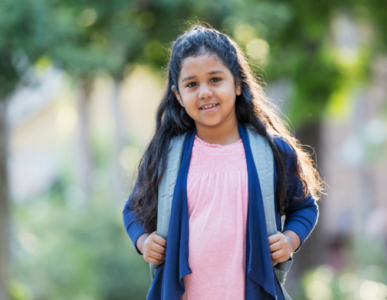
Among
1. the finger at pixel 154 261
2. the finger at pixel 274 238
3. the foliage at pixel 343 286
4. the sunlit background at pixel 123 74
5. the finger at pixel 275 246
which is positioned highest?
the sunlit background at pixel 123 74

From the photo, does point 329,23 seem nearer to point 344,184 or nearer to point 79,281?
point 79,281

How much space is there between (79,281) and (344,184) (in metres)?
16.1

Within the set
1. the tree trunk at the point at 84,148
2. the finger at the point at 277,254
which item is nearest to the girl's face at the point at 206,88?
the finger at the point at 277,254

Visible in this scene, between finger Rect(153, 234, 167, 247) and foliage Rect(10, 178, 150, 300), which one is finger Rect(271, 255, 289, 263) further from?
foliage Rect(10, 178, 150, 300)

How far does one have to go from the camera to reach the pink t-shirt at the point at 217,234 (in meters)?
1.60

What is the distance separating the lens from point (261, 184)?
1617 millimetres

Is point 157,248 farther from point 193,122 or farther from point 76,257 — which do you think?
point 76,257

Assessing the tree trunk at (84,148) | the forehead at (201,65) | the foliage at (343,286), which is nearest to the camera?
the forehead at (201,65)

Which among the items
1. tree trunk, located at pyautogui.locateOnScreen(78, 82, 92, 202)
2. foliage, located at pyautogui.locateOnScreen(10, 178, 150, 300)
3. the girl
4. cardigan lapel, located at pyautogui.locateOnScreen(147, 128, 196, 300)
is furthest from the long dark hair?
tree trunk, located at pyautogui.locateOnScreen(78, 82, 92, 202)

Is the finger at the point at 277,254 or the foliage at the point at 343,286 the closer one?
the finger at the point at 277,254

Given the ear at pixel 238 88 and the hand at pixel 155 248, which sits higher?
the ear at pixel 238 88

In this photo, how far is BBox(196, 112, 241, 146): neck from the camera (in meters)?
1.78

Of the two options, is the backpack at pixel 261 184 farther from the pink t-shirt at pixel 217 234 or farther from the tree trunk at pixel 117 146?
the tree trunk at pixel 117 146

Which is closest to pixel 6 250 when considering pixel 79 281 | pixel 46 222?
pixel 79 281
